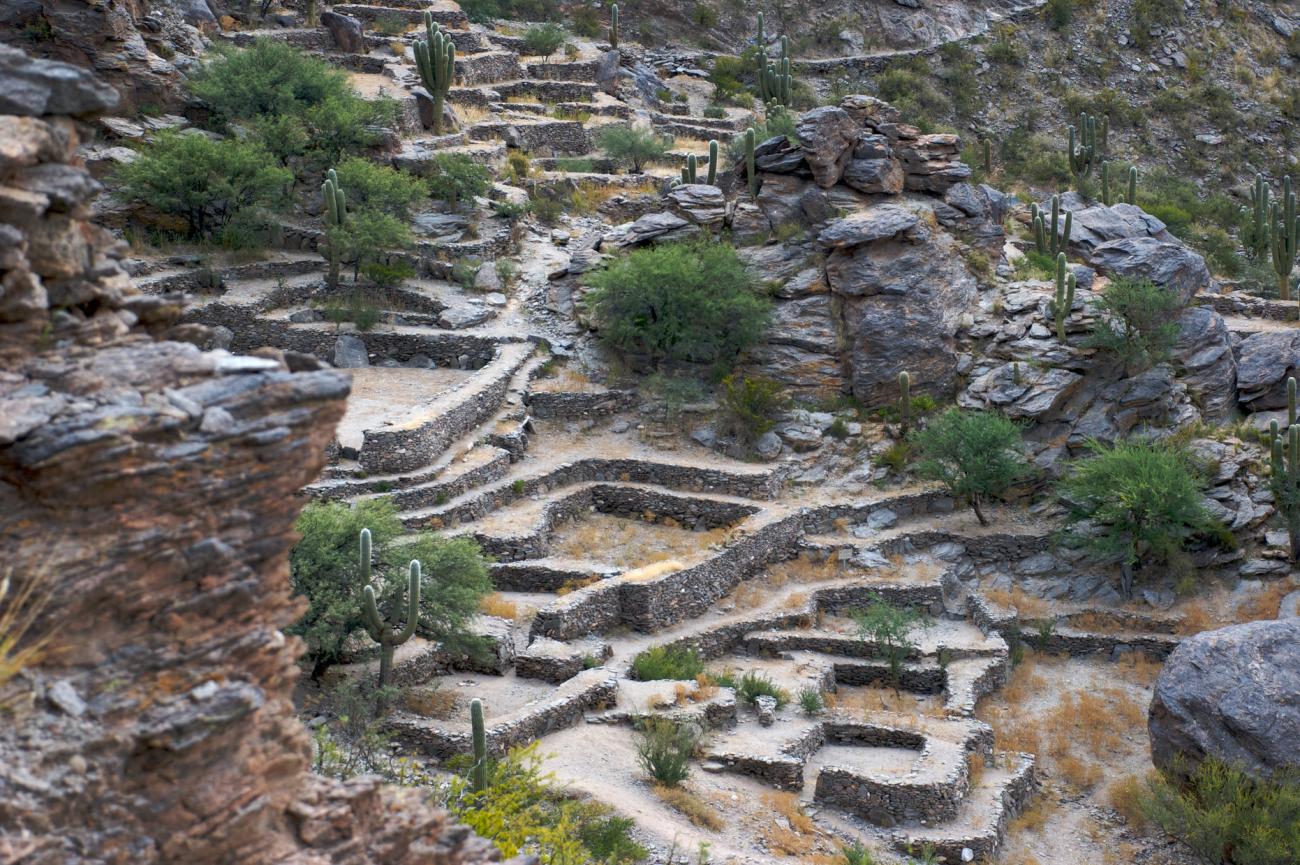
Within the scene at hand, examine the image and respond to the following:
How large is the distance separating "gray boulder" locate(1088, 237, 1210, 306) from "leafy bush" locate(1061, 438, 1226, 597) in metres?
5.33

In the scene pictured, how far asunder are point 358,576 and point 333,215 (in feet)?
49.7

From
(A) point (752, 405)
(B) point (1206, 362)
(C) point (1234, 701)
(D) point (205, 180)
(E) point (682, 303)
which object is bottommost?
(C) point (1234, 701)

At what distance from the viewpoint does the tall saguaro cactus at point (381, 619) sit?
20.6 m

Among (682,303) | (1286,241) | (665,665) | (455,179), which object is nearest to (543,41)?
(455,179)

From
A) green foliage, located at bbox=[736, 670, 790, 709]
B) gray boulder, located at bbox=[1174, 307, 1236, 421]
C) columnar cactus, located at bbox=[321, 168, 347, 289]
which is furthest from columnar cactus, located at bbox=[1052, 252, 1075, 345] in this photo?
columnar cactus, located at bbox=[321, 168, 347, 289]

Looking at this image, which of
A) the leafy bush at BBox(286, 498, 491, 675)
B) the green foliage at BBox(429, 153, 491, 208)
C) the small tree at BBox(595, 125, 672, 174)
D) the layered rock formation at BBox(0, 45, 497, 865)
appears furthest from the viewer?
the small tree at BBox(595, 125, 672, 174)

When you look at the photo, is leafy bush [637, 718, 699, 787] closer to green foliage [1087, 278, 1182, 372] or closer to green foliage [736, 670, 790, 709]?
green foliage [736, 670, 790, 709]

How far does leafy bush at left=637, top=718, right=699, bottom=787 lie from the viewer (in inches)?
801

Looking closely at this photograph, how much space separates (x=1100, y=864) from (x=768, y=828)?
5.05 metres

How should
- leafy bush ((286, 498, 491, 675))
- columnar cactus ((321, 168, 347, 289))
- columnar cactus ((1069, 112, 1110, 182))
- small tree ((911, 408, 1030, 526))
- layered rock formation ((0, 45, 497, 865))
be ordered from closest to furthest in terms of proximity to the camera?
layered rock formation ((0, 45, 497, 865)), leafy bush ((286, 498, 491, 675)), small tree ((911, 408, 1030, 526)), columnar cactus ((321, 168, 347, 289)), columnar cactus ((1069, 112, 1110, 182))

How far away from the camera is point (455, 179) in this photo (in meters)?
38.4

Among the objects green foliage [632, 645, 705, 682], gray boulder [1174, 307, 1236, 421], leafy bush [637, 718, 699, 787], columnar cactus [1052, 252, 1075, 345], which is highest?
columnar cactus [1052, 252, 1075, 345]

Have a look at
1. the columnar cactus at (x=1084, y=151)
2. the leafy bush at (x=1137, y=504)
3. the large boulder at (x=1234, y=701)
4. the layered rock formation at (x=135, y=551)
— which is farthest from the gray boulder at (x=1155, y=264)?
the layered rock formation at (x=135, y=551)

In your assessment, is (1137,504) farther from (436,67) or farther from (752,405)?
(436,67)
